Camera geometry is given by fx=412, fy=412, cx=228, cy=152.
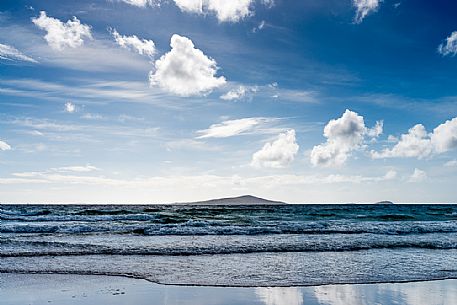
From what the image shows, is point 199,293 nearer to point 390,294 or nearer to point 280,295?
point 280,295

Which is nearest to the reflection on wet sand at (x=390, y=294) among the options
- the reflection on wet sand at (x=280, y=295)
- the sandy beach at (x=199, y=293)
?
the sandy beach at (x=199, y=293)

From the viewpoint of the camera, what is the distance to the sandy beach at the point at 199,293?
28.1 feet

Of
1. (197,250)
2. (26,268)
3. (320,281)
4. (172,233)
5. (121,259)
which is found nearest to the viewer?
(320,281)

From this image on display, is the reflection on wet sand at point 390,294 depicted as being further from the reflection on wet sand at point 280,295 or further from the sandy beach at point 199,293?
the reflection on wet sand at point 280,295

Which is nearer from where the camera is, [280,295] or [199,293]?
[280,295]

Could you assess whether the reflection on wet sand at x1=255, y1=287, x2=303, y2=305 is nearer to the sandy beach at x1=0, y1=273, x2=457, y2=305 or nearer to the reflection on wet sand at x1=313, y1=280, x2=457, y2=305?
the sandy beach at x1=0, y1=273, x2=457, y2=305

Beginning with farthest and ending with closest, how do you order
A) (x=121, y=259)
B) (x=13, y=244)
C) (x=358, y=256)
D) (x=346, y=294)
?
(x=13, y=244) → (x=358, y=256) → (x=121, y=259) → (x=346, y=294)

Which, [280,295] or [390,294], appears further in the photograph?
[390,294]

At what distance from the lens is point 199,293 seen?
920cm

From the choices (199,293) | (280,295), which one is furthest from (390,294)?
(199,293)

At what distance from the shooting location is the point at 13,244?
17375mm

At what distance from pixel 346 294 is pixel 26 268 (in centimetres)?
902

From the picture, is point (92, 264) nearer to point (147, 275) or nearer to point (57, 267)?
point (57, 267)

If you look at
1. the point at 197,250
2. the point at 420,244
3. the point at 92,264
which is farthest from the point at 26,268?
the point at 420,244
